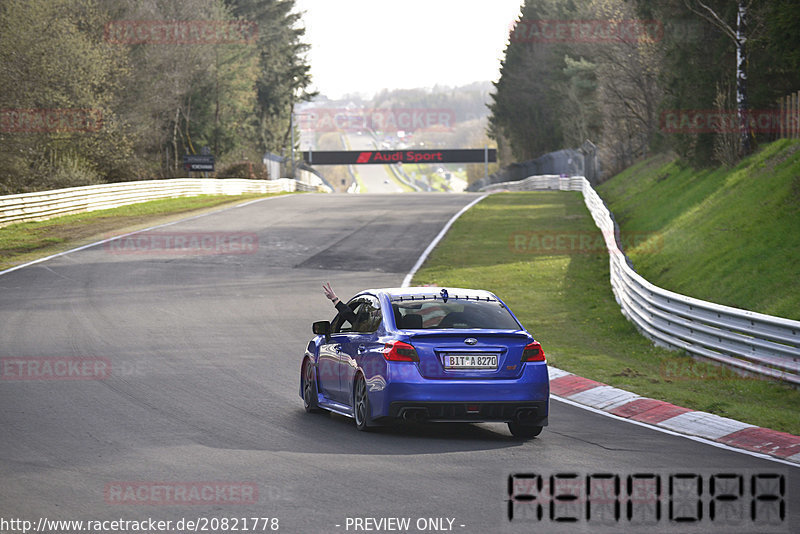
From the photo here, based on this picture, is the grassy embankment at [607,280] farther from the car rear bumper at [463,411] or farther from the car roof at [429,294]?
the car roof at [429,294]

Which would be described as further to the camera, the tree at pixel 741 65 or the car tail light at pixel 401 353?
the tree at pixel 741 65

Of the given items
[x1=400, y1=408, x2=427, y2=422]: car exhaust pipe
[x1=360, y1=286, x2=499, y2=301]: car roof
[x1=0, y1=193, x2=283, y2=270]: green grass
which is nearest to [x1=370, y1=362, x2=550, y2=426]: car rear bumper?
[x1=400, y1=408, x2=427, y2=422]: car exhaust pipe

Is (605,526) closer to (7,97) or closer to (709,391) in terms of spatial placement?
(709,391)

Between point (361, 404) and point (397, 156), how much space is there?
102714 mm

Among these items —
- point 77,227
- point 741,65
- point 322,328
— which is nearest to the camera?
point 322,328

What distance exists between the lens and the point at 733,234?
2280cm

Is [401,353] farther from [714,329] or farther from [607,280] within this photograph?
[607,280]

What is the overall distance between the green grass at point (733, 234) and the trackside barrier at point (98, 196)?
20.5 metres

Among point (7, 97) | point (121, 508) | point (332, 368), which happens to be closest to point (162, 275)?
point (332, 368)

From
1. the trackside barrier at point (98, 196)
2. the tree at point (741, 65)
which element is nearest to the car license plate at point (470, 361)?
the tree at point (741, 65)

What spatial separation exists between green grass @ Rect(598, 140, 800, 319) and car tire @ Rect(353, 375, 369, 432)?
826cm

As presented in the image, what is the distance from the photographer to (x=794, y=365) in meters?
12.9

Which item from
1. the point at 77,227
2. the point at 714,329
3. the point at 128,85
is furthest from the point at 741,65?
the point at 128,85

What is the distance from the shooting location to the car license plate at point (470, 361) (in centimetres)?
988
